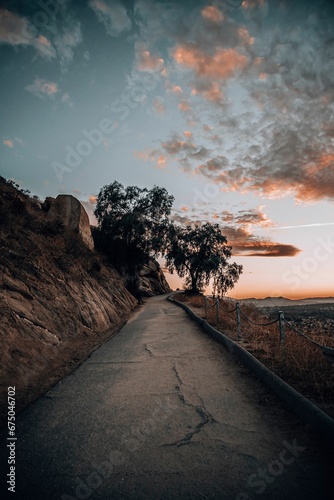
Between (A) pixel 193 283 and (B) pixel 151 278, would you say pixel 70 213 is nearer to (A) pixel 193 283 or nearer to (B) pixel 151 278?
(A) pixel 193 283

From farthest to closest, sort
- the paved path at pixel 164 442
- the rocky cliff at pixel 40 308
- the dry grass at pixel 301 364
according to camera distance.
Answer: the rocky cliff at pixel 40 308 → the dry grass at pixel 301 364 → the paved path at pixel 164 442

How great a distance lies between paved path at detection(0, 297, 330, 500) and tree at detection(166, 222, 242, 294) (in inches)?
1112

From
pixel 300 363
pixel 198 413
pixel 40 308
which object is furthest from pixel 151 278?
pixel 198 413

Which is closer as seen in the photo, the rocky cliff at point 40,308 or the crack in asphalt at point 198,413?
the crack in asphalt at point 198,413

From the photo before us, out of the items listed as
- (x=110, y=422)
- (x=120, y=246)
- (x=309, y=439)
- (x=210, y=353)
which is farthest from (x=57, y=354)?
(x=120, y=246)

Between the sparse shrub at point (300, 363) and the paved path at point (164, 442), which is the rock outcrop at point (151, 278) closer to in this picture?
the sparse shrub at point (300, 363)

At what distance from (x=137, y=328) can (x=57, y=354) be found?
4.62m

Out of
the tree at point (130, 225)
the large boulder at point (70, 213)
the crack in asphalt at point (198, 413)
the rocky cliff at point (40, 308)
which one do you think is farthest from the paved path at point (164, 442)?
the tree at point (130, 225)

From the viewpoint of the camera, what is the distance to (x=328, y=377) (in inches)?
158

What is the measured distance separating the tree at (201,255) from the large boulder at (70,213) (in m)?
17.8

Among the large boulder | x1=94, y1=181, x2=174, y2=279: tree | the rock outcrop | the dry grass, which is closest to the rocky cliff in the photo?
the large boulder

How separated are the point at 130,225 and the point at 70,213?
38.3 ft

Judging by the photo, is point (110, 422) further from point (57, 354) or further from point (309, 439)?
point (57, 354)

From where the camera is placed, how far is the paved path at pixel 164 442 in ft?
7.14
